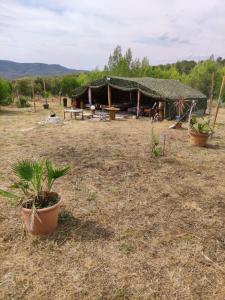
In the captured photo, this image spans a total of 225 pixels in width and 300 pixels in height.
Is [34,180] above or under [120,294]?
above

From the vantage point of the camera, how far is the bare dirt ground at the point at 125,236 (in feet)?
9.84

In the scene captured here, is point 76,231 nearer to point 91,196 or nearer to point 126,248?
point 126,248

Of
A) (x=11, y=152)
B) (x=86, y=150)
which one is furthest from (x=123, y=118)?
(x=11, y=152)

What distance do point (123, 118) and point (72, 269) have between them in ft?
47.0

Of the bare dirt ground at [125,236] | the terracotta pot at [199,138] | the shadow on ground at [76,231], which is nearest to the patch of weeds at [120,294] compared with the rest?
the bare dirt ground at [125,236]

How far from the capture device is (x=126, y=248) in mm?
3631

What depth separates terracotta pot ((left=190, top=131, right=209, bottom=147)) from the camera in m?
9.15

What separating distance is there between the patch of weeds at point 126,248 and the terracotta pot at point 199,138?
21.2 feet

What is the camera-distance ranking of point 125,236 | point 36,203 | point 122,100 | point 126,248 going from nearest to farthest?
point 126,248, point 125,236, point 36,203, point 122,100

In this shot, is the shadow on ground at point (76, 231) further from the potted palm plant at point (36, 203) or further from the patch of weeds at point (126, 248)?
the patch of weeds at point (126, 248)

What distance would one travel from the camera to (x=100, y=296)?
2.85 metres

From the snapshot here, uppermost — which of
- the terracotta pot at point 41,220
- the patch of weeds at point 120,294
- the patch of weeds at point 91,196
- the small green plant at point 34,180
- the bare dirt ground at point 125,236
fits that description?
the small green plant at point 34,180

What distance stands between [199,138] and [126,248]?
21.6ft

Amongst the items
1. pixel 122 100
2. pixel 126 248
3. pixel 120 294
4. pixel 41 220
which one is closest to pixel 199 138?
pixel 126 248
